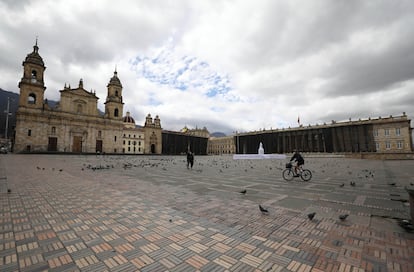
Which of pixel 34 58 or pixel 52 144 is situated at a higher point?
pixel 34 58

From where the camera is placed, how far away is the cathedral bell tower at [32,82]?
37.4m

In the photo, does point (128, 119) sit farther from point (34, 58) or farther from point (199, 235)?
point (199, 235)

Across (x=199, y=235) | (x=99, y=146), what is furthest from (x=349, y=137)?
(x=99, y=146)

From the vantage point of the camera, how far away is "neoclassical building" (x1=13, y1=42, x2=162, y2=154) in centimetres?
3712

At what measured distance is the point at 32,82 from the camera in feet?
125

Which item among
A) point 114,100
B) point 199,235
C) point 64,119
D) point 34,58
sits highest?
point 34,58

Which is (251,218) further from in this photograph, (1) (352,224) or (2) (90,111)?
(2) (90,111)

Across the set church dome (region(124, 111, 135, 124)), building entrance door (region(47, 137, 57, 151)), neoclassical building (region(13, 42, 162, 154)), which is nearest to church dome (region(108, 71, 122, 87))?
neoclassical building (region(13, 42, 162, 154))

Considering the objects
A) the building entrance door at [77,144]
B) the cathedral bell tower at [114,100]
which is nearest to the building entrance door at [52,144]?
the building entrance door at [77,144]

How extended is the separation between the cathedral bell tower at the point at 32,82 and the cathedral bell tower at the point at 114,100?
44.3ft

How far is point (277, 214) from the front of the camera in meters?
4.03

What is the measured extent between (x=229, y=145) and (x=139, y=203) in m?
92.5

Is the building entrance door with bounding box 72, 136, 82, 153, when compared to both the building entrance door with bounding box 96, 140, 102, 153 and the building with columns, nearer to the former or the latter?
the building entrance door with bounding box 96, 140, 102, 153

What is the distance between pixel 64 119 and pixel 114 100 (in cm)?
1282
